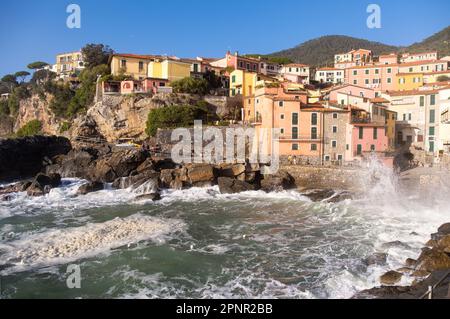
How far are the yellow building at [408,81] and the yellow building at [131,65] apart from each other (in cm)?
4129

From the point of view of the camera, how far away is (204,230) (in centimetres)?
2297

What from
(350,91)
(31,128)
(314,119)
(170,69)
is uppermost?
(170,69)

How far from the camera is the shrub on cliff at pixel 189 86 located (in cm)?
5441

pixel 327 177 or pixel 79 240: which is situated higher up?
pixel 327 177

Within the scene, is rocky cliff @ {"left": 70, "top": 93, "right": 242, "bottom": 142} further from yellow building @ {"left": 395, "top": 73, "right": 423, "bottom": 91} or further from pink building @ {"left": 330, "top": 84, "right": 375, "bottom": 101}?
yellow building @ {"left": 395, "top": 73, "right": 423, "bottom": 91}

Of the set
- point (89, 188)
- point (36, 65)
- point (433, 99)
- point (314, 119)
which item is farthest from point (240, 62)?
point (36, 65)

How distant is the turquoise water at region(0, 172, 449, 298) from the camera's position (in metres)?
14.8

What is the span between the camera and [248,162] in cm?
3972

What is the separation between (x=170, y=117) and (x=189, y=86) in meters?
8.37

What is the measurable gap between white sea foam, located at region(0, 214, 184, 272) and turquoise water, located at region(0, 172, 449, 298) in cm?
6

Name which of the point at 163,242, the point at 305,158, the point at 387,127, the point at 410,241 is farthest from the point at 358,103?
the point at 163,242

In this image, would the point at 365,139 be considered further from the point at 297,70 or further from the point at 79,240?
the point at 297,70

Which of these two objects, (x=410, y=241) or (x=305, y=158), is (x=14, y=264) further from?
(x=305, y=158)

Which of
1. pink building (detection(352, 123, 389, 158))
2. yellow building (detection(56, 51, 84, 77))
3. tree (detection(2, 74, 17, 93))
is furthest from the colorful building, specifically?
pink building (detection(352, 123, 389, 158))
